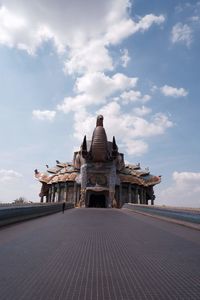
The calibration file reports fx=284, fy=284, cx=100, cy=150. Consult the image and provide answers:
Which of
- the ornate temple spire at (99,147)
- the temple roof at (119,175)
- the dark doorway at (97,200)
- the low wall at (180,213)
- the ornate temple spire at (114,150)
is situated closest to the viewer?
the low wall at (180,213)

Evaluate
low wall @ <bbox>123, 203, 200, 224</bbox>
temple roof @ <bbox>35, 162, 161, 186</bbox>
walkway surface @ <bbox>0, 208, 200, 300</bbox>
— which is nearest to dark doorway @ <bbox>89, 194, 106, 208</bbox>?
temple roof @ <bbox>35, 162, 161, 186</bbox>

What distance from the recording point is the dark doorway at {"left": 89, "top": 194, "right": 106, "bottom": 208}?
193 ft

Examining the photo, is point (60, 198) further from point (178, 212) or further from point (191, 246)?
point (191, 246)

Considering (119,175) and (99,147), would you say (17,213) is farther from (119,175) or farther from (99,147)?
(119,175)

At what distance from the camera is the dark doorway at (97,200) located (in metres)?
59.0

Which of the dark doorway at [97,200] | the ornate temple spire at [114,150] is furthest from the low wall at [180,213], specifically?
the dark doorway at [97,200]

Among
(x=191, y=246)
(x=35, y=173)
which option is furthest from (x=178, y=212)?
(x=35, y=173)

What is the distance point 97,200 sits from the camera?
60.4 m

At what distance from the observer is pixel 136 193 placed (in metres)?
64.6

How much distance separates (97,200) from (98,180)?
6442 millimetres

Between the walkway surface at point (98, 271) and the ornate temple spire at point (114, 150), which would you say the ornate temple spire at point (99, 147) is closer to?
the ornate temple spire at point (114, 150)

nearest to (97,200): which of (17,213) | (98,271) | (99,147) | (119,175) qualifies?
(119,175)

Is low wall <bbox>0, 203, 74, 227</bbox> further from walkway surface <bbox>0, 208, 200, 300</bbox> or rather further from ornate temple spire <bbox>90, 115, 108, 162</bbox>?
ornate temple spire <bbox>90, 115, 108, 162</bbox>

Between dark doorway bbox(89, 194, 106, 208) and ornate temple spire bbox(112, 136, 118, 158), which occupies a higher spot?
ornate temple spire bbox(112, 136, 118, 158)
